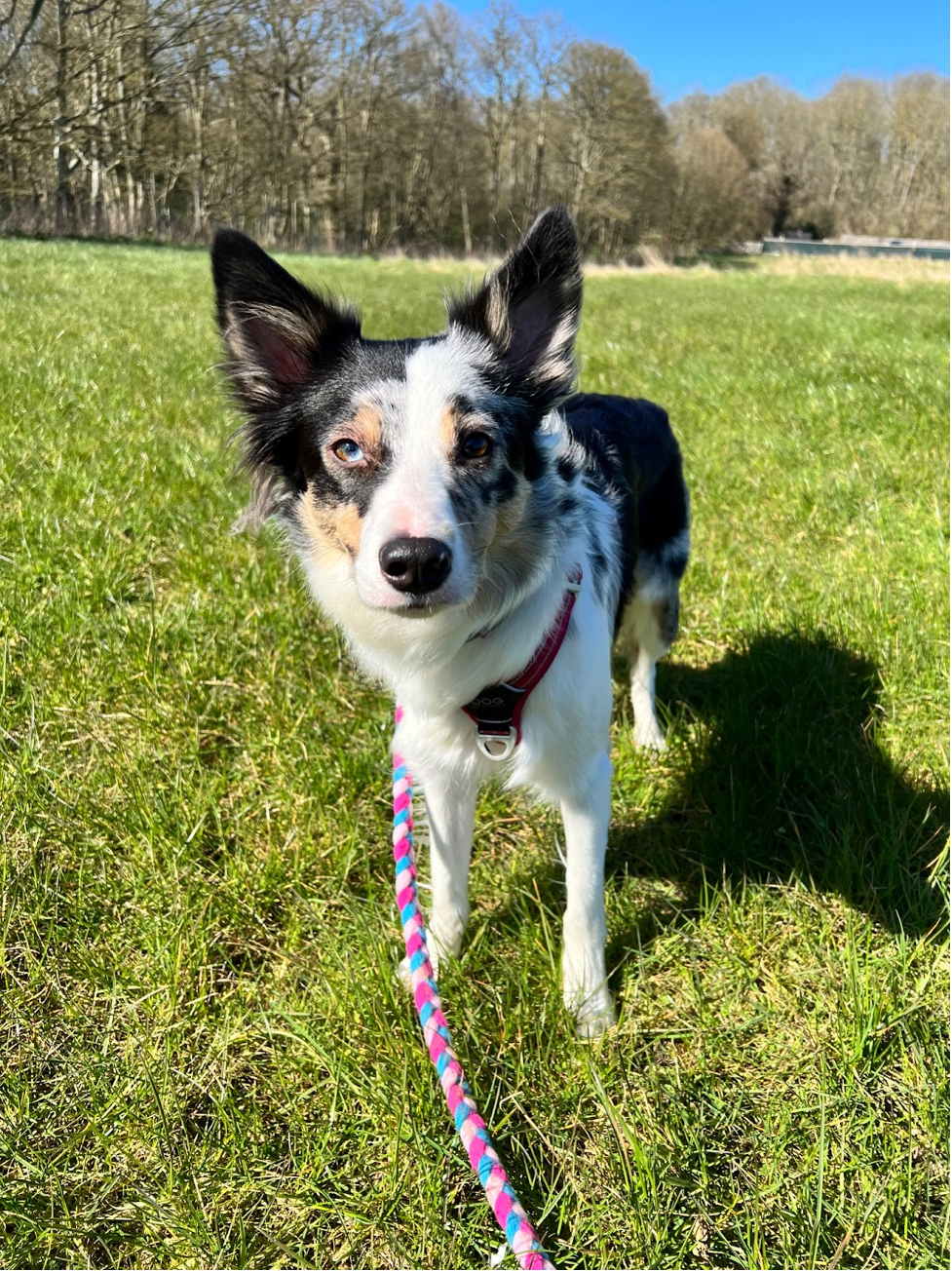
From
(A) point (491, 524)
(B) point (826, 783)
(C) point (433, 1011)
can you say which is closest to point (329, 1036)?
(C) point (433, 1011)

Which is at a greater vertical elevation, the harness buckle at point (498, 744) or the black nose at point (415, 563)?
the black nose at point (415, 563)

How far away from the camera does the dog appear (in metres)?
1.99

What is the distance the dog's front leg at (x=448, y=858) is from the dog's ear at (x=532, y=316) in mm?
1221

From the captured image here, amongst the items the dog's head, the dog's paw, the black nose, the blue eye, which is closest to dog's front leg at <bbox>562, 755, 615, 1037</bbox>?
the dog's paw

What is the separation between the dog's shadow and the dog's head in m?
1.25

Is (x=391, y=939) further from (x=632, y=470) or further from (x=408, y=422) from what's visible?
(x=632, y=470)

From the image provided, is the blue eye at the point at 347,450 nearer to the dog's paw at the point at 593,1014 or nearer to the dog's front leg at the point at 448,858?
the dog's front leg at the point at 448,858

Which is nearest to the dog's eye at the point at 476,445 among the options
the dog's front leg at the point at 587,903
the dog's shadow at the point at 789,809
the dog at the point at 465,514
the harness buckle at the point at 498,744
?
the dog at the point at 465,514

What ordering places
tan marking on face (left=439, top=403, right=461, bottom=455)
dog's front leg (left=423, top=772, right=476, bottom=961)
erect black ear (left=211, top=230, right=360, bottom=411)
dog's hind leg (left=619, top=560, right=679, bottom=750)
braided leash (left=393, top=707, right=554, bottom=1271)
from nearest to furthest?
braided leash (left=393, top=707, right=554, bottom=1271) < tan marking on face (left=439, top=403, right=461, bottom=455) < erect black ear (left=211, top=230, right=360, bottom=411) < dog's front leg (left=423, top=772, right=476, bottom=961) < dog's hind leg (left=619, top=560, right=679, bottom=750)

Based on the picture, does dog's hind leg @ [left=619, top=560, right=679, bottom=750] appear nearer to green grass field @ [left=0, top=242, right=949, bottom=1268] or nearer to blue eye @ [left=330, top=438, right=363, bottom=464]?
green grass field @ [left=0, top=242, right=949, bottom=1268]

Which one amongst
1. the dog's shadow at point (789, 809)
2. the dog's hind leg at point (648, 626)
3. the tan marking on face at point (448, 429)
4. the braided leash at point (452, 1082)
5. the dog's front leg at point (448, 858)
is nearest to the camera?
the braided leash at point (452, 1082)

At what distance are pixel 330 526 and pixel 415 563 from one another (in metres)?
0.51

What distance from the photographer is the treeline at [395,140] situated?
457 cm

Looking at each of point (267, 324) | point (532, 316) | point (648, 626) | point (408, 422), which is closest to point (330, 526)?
point (408, 422)
